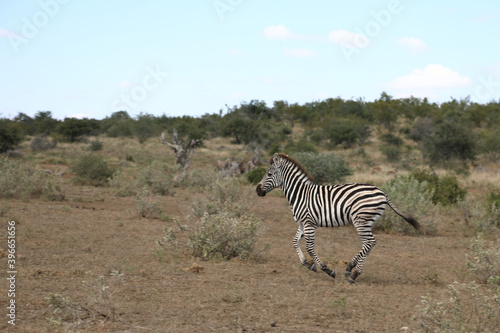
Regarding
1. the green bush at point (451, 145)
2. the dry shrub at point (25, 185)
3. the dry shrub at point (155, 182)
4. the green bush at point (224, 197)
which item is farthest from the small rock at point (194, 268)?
the green bush at point (451, 145)

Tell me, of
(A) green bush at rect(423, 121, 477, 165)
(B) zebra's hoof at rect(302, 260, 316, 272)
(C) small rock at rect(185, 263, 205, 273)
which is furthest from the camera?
(A) green bush at rect(423, 121, 477, 165)

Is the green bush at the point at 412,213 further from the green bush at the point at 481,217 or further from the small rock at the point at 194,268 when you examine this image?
the small rock at the point at 194,268

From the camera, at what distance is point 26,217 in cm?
1124

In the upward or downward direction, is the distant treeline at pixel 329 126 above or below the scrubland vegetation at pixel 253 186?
above

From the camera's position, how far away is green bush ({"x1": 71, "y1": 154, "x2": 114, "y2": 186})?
1917 cm

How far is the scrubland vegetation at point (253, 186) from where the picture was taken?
5.85m

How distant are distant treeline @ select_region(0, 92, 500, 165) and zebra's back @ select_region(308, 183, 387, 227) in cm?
2430

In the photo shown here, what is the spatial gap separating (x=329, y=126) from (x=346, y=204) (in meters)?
37.6

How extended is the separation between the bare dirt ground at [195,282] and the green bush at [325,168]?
6.24 meters

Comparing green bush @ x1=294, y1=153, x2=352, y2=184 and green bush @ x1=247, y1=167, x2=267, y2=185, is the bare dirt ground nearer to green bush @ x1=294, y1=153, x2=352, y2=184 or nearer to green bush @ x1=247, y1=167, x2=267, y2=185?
green bush @ x1=294, y1=153, x2=352, y2=184

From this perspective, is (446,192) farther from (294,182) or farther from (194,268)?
(194,268)

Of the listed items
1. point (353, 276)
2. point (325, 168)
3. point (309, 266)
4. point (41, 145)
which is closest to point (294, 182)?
point (309, 266)

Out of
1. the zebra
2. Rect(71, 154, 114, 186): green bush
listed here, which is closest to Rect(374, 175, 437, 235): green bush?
the zebra

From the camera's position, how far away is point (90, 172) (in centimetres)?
1912
